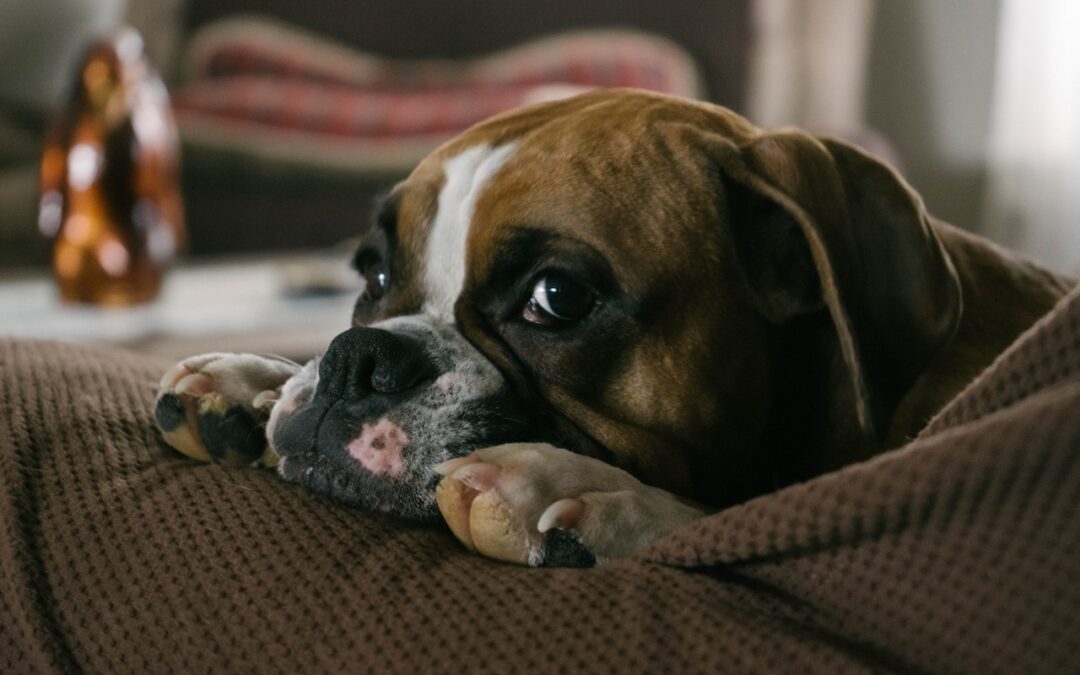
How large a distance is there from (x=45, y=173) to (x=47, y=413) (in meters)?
2.45

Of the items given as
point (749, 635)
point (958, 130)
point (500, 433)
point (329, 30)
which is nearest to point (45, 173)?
point (500, 433)

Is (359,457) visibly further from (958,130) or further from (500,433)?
(958,130)

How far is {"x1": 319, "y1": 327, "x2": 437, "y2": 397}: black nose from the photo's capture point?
127 centimetres

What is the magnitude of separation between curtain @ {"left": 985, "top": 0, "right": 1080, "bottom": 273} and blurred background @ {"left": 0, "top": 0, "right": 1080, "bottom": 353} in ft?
0.04

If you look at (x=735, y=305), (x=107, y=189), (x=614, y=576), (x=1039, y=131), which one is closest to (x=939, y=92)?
(x=1039, y=131)

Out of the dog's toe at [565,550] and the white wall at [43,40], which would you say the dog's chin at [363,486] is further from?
the white wall at [43,40]

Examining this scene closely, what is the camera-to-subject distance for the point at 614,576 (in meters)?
0.91

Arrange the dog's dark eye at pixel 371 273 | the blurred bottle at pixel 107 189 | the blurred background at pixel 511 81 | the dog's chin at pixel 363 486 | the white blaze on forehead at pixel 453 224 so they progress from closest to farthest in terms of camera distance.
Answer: the dog's chin at pixel 363 486, the white blaze on forehead at pixel 453 224, the dog's dark eye at pixel 371 273, the blurred bottle at pixel 107 189, the blurred background at pixel 511 81

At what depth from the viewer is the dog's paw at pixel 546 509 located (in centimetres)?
101

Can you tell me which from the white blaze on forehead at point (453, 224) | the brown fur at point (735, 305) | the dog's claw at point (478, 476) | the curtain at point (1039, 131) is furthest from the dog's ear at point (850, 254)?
the curtain at point (1039, 131)

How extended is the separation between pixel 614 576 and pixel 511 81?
6.57m

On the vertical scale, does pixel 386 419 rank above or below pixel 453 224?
below

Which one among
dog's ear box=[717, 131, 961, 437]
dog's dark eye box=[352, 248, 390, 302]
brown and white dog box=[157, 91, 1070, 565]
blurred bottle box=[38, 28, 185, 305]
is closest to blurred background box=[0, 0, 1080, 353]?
blurred bottle box=[38, 28, 185, 305]

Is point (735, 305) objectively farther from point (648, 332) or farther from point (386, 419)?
point (386, 419)
